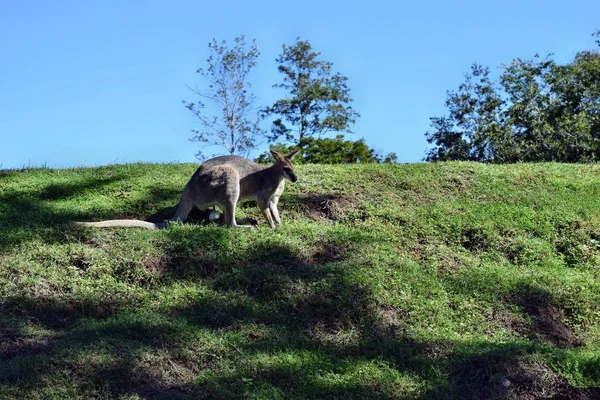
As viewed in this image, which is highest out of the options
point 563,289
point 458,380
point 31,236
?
point 31,236

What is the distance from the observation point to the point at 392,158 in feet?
94.0

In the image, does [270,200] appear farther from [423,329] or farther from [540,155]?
[540,155]

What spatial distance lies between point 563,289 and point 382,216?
2845mm

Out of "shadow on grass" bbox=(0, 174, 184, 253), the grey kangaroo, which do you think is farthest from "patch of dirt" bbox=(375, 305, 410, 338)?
"shadow on grass" bbox=(0, 174, 184, 253)

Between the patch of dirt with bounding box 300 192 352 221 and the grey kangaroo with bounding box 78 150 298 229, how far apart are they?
2.27 ft

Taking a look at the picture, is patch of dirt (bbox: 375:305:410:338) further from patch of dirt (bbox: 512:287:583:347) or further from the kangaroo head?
the kangaroo head

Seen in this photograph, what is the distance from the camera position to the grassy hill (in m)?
8.20

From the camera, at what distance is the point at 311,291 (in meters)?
9.80

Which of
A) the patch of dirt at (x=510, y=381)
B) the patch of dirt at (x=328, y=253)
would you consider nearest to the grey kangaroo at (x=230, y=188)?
the patch of dirt at (x=328, y=253)

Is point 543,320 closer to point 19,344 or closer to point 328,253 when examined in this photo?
point 328,253

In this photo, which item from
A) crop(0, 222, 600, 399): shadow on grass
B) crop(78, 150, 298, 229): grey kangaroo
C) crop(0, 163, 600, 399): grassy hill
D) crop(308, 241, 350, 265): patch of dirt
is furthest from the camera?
crop(78, 150, 298, 229): grey kangaroo

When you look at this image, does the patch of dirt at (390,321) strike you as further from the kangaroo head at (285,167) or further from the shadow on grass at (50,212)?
the shadow on grass at (50,212)

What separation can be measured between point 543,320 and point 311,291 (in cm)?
288

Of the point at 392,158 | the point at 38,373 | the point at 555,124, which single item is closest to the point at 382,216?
the point at 38,373
